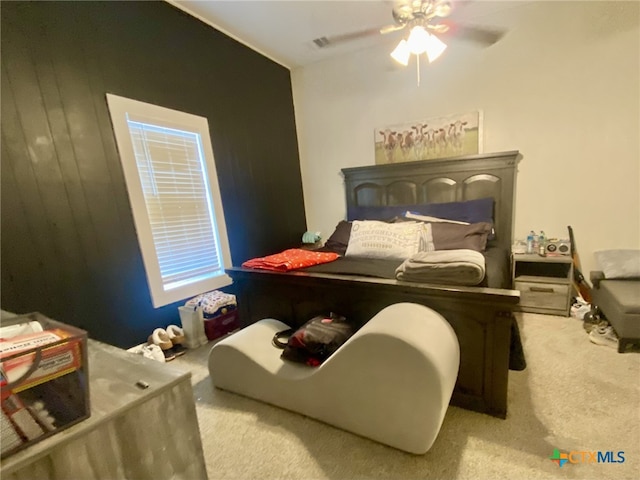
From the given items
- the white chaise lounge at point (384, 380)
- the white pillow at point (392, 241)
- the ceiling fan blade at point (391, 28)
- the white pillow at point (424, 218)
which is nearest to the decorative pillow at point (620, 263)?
the white pillow at point (424, 218)

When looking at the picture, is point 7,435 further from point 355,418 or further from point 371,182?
point 371,182

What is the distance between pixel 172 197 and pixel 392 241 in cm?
185

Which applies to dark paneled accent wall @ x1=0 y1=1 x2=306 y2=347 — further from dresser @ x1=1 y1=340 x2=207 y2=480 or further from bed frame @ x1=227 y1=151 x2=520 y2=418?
dresser @ x1=1 y1=340 x2=207 y2=480

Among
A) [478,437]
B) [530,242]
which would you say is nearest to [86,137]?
[478,437]

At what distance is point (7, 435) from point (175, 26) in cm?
292

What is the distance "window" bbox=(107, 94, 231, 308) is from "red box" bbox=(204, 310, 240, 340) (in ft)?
1.02

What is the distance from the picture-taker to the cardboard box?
0.61m

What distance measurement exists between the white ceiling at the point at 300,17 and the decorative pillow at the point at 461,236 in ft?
5.95

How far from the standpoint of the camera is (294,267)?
6.74 ft

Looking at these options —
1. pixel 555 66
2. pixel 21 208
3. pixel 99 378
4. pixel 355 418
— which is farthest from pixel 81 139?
pixel 555 66

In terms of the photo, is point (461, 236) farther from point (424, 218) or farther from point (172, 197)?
point (172, 197)

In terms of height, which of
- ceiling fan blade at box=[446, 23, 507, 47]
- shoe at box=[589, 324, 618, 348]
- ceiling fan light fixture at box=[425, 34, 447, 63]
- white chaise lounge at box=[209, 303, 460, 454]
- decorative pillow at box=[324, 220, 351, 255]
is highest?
ceiling fan blade at box=[446, 23, 507, 47]

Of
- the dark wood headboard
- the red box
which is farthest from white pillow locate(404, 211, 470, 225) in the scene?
the red box

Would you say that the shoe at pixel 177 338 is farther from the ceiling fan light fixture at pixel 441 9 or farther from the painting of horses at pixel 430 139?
the ceiling fan light fixture at pixel 441 9
